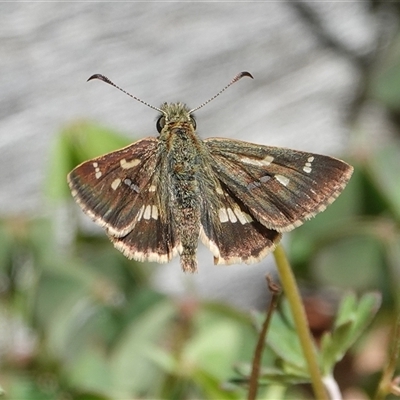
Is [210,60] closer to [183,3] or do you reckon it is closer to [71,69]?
[183,3]

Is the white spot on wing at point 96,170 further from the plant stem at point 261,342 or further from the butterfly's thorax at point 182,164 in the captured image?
the plant stem at point 261,342

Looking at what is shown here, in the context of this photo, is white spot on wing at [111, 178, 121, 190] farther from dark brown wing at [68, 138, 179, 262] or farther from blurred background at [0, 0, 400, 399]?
blurred background at [0, 0, 400, 399]

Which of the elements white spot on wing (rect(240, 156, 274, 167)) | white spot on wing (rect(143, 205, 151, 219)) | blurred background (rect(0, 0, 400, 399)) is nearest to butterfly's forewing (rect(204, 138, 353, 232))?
white spot on wing (rect(240, 156, 274, 167))

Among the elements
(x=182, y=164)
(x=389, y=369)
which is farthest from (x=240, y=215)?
(x=389, y=369)

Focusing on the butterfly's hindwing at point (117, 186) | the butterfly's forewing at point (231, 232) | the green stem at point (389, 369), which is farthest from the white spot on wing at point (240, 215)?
the green stem at point (389, 369)

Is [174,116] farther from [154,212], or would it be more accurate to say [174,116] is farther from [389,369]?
[389,369]

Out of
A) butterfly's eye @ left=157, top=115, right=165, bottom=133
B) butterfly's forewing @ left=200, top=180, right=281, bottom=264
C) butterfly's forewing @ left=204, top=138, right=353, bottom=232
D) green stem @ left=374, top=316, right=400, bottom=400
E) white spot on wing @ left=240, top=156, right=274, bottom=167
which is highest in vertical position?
butterfly's eye @ left=157, top=115, right=165, bottom=133

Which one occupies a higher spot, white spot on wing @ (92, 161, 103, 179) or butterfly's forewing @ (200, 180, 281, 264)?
white spot on wing @ (92, 161, 103, 179)

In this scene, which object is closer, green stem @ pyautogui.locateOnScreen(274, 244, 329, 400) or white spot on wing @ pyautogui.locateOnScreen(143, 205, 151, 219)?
green stem @ pyautogui.locateOnScreen(274, 244, 329, 400)

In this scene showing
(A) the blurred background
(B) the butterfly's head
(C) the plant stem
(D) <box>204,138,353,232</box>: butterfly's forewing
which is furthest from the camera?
(A) the blurred background
